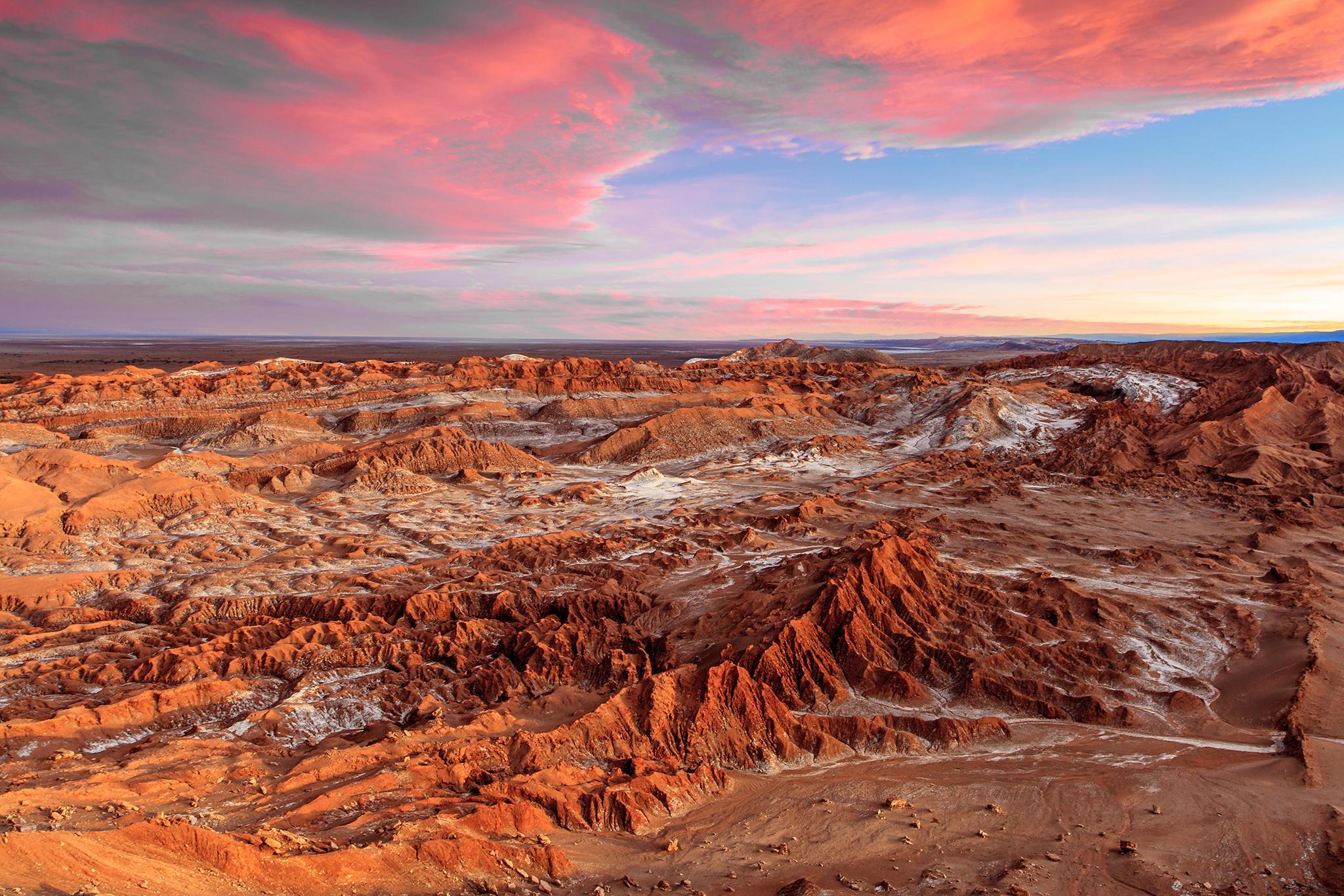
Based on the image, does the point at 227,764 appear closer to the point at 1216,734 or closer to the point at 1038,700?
the point at 1038,700

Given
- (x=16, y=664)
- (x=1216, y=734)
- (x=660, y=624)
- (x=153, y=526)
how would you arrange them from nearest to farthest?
1. (x=1216, y=734)
2. (x=16, y=664)
3. (x=660, y=624)
4. (x=153, y=526)

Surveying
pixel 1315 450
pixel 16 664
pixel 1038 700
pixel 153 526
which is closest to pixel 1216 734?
pixel 1038 700

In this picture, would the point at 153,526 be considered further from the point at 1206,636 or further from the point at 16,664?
the point at 1206,636

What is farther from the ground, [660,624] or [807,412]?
[807,412]

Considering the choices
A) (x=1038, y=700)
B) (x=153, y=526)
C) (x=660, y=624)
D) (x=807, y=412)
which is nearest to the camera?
(x=1038, y=700)

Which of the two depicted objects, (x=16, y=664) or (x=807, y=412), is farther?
(x=807, y=412)

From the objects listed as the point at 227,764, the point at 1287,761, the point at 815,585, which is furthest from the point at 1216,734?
the point at 227,764
